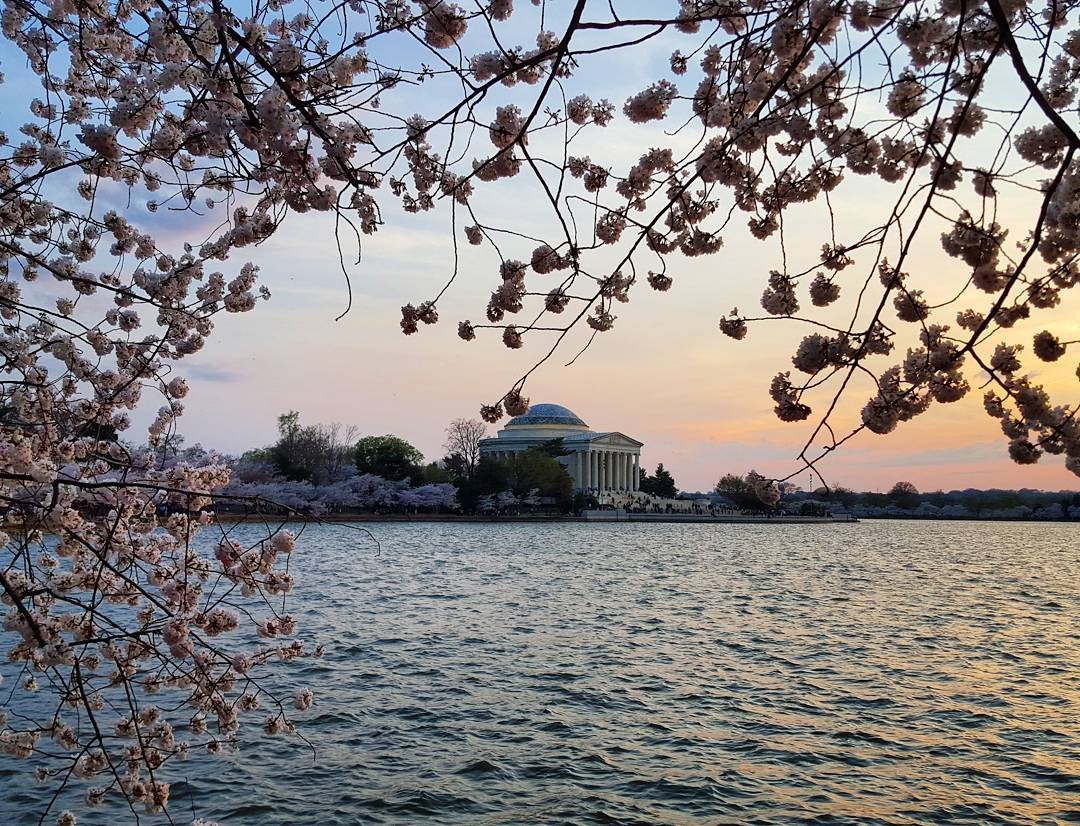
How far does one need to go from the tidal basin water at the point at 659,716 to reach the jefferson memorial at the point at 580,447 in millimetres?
88030

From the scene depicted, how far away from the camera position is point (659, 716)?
1096 cm

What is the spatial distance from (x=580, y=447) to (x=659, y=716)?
330 ft

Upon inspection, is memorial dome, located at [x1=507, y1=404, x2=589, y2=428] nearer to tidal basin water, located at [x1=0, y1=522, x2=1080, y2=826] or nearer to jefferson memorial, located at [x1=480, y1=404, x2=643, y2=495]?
jefferson memorial, located at [x1=480, y1=404, x2=643, y2=495]

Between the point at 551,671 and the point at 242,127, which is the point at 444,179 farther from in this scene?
the point at 551,671

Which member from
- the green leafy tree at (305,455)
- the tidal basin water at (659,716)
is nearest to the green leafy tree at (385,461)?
the green leafy tree at (305,455)

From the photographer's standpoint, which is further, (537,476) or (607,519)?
(607,519)

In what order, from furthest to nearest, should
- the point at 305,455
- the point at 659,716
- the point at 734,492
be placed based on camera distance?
the point at 734,492 → the point at 305,455 → the point at 659,716

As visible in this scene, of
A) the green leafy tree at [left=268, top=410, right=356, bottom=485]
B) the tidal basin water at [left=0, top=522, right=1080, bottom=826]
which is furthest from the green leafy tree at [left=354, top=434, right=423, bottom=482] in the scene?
the tidal basin water at [left=0, top=522, right=1080, bottom=826]

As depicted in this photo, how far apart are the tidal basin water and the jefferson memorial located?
88.0 metres

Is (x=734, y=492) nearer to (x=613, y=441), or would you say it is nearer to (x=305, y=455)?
(x=613, y=441)

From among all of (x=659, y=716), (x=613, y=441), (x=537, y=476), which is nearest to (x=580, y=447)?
(x=613, y=441)

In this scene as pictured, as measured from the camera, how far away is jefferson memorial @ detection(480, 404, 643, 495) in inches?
4432

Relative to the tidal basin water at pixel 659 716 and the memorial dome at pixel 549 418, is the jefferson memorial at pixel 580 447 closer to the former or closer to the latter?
the memorial dome at pixel 549 418

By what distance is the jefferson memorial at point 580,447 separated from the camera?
369 ft
